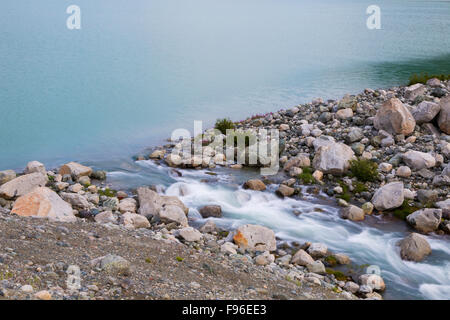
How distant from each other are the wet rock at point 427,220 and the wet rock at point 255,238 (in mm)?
5433

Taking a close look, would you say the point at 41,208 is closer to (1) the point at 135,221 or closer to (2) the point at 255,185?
(1) the point at 135,221

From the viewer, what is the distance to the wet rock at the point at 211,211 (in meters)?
15.8

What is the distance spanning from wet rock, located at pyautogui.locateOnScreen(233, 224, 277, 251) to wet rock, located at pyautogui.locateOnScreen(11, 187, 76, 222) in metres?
5.01

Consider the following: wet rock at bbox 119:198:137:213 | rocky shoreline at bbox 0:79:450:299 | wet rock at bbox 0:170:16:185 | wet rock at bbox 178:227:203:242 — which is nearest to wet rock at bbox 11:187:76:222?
rocky shoreline at bbox 0:79:450:299

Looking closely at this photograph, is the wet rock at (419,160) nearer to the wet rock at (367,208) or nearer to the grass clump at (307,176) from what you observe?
the wet rock at (367,208)

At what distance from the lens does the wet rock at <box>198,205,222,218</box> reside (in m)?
15.8

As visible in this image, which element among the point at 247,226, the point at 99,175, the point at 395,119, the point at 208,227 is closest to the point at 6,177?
the point at 99,175

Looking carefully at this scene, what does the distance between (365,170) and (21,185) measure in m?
13.7

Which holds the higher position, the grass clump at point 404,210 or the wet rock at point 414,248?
the grass clump at point 404,210

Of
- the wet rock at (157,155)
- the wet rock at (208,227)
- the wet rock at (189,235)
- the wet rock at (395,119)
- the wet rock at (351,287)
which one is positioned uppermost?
the wet rock at (395,119)

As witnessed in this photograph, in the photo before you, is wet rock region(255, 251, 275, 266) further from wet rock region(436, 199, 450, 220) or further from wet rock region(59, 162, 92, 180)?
wet rock region(59, 162, 92, 180)

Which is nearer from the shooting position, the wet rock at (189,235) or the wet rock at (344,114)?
the wet rock at (189,235)

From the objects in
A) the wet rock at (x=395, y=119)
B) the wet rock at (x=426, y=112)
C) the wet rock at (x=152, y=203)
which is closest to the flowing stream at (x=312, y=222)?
the wet rock at (x=152, y=203)

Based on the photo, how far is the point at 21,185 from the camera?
16031mm
